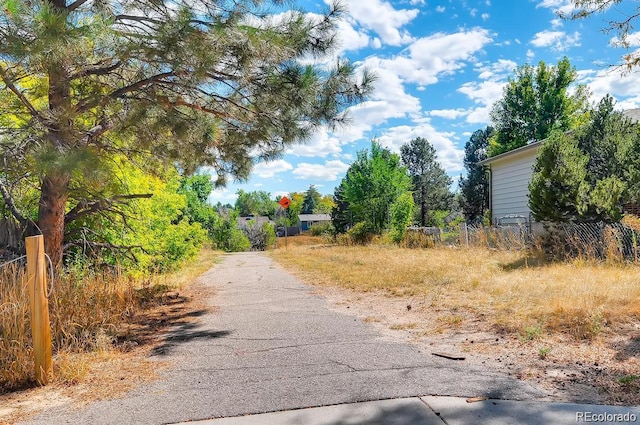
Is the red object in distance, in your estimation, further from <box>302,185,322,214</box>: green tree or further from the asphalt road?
<box>302,185,322,214</box>: green tree

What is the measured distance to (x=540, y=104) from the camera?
101ft

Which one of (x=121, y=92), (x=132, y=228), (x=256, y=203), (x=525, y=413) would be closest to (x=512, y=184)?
(x=132, y=228)

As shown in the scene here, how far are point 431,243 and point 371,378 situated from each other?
15.1 metres

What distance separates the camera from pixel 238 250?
28.8 m

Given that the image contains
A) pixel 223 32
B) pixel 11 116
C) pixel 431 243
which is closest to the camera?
pixel 223 32

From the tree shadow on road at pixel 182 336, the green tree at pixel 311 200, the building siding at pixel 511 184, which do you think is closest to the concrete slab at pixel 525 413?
the tree shadow on road at pixel 182 336

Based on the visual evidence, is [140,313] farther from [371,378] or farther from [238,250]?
[238,250]

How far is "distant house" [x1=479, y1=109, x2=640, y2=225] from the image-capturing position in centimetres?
1525

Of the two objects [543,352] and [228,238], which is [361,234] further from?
[543,352]

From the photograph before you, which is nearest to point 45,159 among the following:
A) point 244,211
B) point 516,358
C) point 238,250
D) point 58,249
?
point 58,249

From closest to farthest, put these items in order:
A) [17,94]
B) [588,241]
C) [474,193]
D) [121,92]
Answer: [17,94], [121,92], [588,241], [474,193]

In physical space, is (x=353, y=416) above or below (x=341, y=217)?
below

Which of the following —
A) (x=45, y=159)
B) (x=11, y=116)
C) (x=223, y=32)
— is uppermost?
(x=223, y=32)

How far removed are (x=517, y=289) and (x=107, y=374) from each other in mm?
5799
